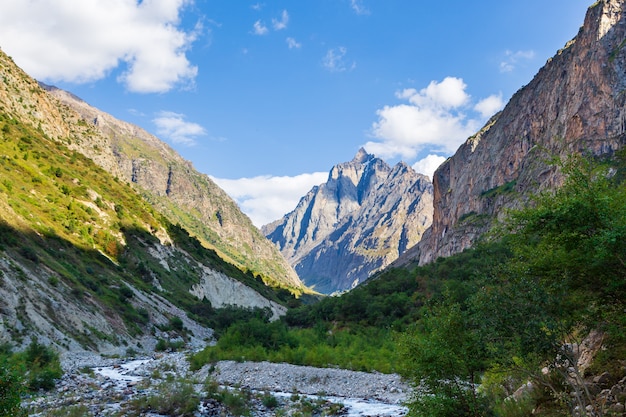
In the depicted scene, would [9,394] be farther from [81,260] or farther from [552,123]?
[552,123]

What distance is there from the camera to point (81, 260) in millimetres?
55188

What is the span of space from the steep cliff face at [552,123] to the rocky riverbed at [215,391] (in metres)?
64.8

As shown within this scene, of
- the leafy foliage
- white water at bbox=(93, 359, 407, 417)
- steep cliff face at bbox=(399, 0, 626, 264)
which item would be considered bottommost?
white water at bbox=(93, 359, 407, 417)

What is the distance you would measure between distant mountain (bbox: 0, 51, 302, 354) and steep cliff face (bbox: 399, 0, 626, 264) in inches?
2407

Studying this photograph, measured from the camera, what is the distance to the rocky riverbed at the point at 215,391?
18.3m

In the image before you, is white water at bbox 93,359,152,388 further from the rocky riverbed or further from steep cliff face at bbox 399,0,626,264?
steep cliff face at bbox 399,0,626,264

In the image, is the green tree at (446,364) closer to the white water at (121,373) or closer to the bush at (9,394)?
the bush at (9,394)

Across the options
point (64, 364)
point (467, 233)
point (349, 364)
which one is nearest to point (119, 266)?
point (64, 364)

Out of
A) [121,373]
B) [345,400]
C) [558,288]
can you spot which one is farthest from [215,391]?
[558,288]

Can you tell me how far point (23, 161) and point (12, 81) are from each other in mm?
52137

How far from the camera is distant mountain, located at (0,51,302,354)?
35.5m

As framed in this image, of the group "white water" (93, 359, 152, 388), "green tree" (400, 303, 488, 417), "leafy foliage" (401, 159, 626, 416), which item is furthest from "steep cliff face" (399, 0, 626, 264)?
"leafy foliage" (401, 159, 626, 416)

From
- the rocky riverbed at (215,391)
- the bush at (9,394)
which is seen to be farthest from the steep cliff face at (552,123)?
the bush at (9,394)

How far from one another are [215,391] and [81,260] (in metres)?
41.9
